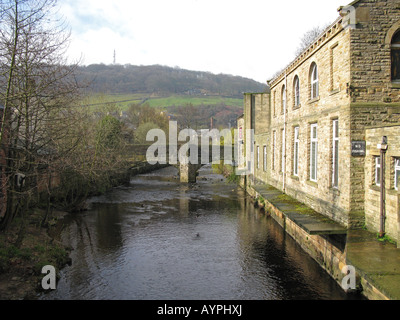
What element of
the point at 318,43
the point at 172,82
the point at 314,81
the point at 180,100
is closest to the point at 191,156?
the point at 314,81

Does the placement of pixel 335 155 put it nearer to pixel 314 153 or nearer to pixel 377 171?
pixel 377 171

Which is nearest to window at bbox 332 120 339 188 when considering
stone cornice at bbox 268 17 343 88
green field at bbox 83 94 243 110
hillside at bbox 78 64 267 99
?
stone cornice at bbox 268 17 343 88

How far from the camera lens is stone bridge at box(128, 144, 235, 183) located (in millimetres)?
34844

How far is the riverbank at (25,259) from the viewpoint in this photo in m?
8.55

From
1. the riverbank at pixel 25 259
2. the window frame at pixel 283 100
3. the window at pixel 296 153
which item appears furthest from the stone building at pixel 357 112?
the riverbank at pixel 25 259

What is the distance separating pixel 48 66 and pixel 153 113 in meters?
49.8

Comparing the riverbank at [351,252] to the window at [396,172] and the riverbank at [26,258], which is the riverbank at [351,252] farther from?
the riverbank at [26,258]

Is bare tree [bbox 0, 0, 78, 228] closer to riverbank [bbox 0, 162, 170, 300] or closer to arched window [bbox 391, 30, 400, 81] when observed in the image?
riverbank [bbox 0, 162, 170, 300]

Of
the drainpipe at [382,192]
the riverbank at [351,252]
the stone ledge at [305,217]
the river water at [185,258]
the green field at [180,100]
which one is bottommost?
the river water at [185,258]

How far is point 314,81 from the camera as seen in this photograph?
12836mm

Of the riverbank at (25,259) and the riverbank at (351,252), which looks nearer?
the riverbank at (351,252)

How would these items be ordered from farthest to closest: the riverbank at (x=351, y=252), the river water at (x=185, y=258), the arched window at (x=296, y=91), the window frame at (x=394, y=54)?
the arched window at (x=296, y=91)
the window frame at (x=394, y=54)
the river water at (x=185, y=258)
the riverbank at (x=351, y=252)

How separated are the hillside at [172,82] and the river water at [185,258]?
66.1 metres
